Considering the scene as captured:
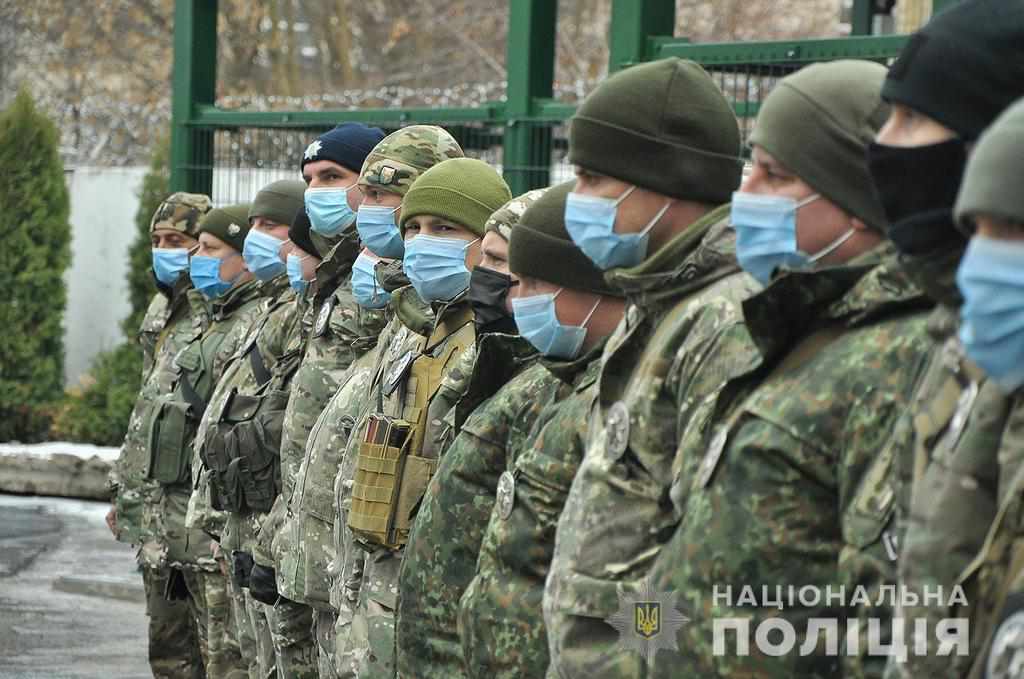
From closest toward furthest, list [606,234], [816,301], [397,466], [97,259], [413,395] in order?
1. [816,301]
2. [606,234]
3. [397,466]
4. [413,395]
5. [97,259]

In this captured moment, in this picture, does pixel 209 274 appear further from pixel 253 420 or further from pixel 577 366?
pixel 577 366

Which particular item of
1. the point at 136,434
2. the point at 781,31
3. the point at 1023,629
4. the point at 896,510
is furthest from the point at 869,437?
the point at 781,31

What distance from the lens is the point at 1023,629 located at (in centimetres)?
234

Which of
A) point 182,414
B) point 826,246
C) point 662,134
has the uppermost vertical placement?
point 662,134

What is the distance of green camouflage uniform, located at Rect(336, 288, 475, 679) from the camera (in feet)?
16.9

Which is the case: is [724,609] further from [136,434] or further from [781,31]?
[781,31]

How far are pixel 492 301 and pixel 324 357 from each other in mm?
1703

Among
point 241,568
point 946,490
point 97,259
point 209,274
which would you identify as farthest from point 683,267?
point 97,259

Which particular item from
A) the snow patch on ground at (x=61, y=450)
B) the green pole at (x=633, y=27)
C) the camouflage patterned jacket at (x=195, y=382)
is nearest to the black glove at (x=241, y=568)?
the camouflage patterned jacket at (x=195, y=382)

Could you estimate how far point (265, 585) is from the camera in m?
6.56

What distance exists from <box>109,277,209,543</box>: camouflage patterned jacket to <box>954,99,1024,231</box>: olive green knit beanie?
20.2ft

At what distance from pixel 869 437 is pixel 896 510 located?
0.16 m

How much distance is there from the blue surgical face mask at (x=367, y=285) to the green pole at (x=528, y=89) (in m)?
2.22

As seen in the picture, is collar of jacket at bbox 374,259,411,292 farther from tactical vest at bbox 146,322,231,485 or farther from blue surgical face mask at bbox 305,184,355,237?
tactical vest at bbox 146,322,231,485
